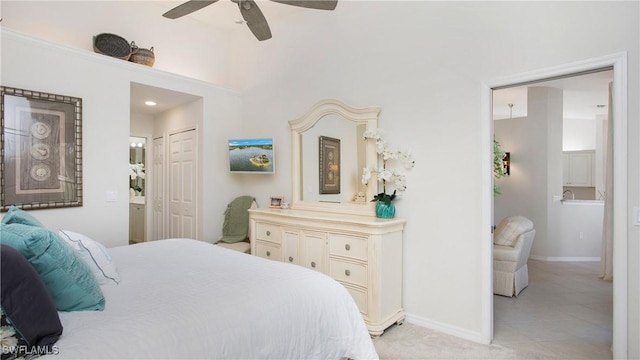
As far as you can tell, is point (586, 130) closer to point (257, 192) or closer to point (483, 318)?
point (483, 318)

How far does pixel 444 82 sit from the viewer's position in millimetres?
2768

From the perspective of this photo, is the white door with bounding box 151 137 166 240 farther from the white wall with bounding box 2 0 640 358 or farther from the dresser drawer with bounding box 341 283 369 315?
the dresser drawer with bounding box 341 283 369 315

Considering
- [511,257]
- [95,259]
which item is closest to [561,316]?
[511,257]

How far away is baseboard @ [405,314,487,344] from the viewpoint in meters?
2.58

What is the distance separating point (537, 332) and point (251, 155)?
10.8 ft

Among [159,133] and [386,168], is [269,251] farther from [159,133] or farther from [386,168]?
[159,133]

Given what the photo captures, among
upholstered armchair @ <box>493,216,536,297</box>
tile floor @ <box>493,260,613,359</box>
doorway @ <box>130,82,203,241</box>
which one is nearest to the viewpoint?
tile floor @ <box>493,260,613,359</box>

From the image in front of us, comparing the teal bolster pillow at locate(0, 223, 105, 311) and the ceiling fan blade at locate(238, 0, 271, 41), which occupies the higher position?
the ceiling fan blade at locate(238, 0, 271, 41)

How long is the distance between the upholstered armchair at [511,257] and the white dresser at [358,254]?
1.32 m

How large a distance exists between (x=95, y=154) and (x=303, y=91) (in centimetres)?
218

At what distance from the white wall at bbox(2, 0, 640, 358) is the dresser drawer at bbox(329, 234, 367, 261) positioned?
0.50 meters

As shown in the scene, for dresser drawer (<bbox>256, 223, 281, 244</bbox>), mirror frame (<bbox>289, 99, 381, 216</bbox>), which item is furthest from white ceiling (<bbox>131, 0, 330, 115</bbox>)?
Answer: dresser drawer (<bbox>256, 223, 281, 244</bbox>)

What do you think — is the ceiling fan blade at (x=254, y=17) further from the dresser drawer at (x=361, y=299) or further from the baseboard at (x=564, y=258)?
the baseboard at (x=564, y=258)

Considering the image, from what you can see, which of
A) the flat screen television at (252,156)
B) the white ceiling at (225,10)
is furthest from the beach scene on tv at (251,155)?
the white ceiling at (225,10)
